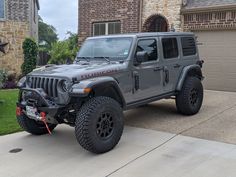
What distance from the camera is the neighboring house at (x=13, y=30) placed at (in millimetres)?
15977

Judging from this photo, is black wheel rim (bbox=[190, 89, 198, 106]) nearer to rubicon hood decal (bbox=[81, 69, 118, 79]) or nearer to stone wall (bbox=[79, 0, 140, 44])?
rubicon hood decal (bbox=[81, 69, 118, 79])

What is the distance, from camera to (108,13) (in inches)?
568

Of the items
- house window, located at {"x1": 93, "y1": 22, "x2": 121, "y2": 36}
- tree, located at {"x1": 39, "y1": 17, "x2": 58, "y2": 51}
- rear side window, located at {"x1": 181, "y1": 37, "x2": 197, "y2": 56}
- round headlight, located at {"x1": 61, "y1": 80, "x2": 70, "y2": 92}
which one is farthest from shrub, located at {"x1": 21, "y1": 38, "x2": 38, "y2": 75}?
tree, located at {"x1": 39, "y1": 17, "x2": 58, "y2": 51}

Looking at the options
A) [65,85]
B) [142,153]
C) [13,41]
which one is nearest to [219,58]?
[142,153]

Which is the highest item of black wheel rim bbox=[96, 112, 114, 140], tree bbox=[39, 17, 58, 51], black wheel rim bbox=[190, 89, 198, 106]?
tree bbox=[39, 17, 58, 51]

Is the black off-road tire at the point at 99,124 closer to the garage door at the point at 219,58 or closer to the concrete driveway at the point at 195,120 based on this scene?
the concrete driveway at the point at 195,120

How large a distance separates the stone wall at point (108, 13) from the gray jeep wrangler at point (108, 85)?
19.8ft

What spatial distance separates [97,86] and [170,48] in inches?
106

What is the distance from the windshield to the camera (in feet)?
20.9

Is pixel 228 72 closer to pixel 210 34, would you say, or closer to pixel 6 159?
pixel 210 34

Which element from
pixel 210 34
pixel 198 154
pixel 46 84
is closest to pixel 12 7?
pixel 210 34

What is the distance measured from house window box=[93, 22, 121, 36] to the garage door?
358 centimetres

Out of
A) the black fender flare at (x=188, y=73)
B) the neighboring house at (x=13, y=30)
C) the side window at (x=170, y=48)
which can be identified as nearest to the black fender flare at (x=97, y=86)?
the side window at (x=170, y=48)

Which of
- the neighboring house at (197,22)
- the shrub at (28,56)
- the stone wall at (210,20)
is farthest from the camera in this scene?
the shrub at (28,56)
